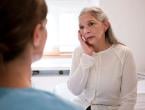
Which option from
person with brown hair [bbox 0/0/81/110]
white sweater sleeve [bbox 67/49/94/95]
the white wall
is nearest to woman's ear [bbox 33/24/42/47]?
person with brown hair [bbox 0/0/81/110]

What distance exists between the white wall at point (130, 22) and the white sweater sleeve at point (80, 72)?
108cm

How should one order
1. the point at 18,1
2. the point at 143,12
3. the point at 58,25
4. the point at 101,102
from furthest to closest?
the point at 58,25
the point at 143,12
the point at 101,102
the point at 18,1

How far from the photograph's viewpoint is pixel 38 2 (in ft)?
2.03

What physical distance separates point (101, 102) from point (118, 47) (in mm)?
380

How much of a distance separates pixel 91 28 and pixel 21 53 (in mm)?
1183

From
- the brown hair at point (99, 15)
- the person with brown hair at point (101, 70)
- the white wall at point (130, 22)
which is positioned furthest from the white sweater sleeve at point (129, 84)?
the white wall at point (130, 22)

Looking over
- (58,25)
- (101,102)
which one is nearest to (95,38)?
(101,102)

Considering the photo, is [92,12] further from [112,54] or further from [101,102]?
[101,102]

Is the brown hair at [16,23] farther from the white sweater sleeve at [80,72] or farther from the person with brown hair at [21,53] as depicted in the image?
the white sweater sleeve at [80,72]

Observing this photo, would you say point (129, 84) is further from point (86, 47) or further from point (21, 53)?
point (21, 53)

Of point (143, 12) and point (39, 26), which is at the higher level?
point (39, 26)

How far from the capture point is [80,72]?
5.89 ft

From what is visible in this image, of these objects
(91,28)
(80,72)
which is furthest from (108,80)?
(91,28)

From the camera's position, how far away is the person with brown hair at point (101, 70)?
1728 mm
